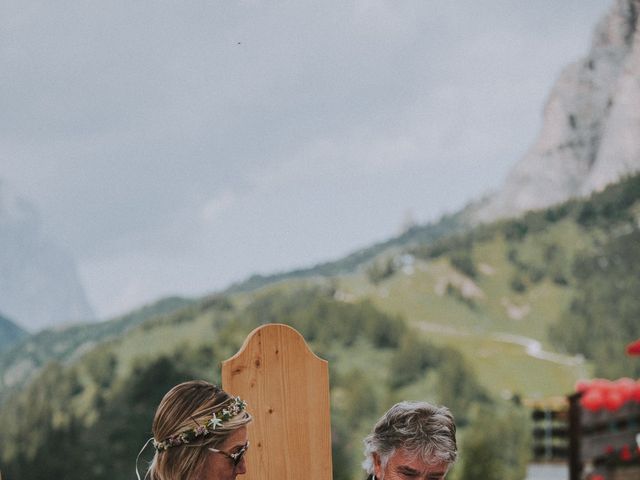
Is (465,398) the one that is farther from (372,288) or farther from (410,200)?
(410,200)

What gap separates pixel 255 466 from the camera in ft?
5.70

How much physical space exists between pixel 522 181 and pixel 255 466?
16.2 meters

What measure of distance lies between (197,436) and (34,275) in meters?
17.3

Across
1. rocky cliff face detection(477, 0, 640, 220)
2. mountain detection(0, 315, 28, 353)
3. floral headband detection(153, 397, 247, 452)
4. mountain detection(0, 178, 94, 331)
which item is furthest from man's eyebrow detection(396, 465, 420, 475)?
mountain detection(0, 315, 28, 353)

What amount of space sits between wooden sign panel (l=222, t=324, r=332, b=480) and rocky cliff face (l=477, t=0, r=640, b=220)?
49.2ft

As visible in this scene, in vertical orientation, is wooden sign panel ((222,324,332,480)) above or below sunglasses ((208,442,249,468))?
above

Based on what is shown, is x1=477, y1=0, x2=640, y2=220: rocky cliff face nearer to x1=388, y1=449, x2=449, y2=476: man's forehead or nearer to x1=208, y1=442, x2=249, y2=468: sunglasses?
x1=388, y1=449, x2=449, y2=476: man's forehead

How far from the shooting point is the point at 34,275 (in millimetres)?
17688

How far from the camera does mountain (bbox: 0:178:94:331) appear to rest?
1722cm

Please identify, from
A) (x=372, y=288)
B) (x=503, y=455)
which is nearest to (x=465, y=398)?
(x=503, y=455)

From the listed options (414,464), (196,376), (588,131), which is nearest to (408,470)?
(414,464)

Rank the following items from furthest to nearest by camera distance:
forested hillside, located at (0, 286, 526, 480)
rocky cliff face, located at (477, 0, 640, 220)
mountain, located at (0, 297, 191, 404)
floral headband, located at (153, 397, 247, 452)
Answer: mountain, located at (0, 297, 191, 404)
rocky cliff face, located at (477, 0, 640, 220)
forested hillside, located at (0, 286, 526, 480)
floral headband, located at (153, 397, 247, 452)

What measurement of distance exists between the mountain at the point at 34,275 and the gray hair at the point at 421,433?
53.8 ft

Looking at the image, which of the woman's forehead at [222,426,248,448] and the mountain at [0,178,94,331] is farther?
the mountain at [0,178,94,331]
